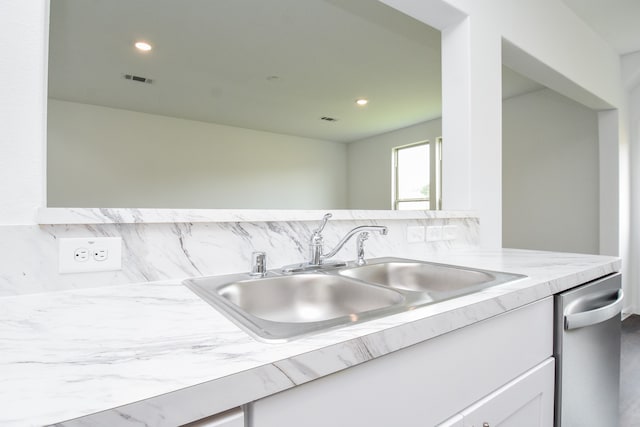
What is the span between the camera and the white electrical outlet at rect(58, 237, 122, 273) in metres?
0.78

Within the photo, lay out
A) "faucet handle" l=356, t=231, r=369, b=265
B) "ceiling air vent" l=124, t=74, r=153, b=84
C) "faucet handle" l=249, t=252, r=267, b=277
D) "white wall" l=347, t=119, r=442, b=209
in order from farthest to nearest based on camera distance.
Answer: "white wall" l=347, t=119, r=442, b=209
"ceiling air vent" l=124, t=74, r=153, b=84
"faucet handle" l=356, t=231, r=369, b=265
"faucet handle" l=249, t=252, r=267, b=277

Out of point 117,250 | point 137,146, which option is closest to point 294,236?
point 117,250

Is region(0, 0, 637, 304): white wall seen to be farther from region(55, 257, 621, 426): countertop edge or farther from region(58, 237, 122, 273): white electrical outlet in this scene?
region(55, 257, 621, 426): countertop edge

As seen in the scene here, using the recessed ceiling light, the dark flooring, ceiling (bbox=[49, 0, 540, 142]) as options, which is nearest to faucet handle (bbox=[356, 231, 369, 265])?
the dark flooring

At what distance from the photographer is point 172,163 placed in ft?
17.8

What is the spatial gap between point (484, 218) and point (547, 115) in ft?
10.5

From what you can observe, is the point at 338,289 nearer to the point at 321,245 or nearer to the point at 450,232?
the point at 321,245

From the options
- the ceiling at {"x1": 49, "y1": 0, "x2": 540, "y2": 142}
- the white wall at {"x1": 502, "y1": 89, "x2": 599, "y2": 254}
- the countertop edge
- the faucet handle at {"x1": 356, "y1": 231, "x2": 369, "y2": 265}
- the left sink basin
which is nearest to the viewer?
the countertop edge

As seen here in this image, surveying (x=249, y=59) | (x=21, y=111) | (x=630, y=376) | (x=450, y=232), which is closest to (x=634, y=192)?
(x=630, y=376)

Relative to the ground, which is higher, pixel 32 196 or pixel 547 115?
pixel 547 115

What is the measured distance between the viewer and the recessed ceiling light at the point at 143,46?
3092 mm

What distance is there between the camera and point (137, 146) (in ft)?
16.9

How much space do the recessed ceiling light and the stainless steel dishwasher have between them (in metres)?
3.62

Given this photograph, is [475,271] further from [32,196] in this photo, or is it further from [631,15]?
[631,15]
